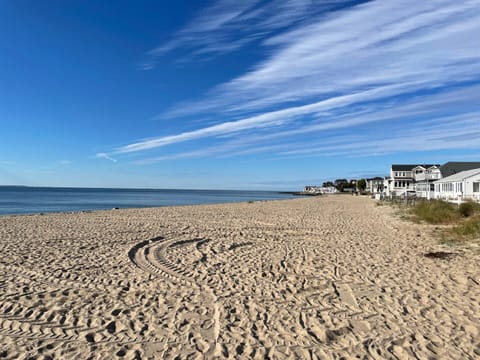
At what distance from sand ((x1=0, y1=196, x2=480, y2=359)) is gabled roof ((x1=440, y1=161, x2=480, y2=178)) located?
1657 inches

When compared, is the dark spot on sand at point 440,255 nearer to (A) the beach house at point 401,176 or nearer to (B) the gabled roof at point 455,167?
(B) the gabled roof at point 455,167

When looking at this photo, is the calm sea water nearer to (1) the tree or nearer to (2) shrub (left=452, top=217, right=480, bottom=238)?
(2) shrub (left=452, top=217, right=480, bottom=238)

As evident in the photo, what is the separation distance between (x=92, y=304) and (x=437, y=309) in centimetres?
549

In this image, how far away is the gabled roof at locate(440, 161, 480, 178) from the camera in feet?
150

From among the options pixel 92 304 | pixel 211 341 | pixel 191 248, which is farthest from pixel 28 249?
pixel 211 341

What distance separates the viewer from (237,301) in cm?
580

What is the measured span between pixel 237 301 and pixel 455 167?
5042cm

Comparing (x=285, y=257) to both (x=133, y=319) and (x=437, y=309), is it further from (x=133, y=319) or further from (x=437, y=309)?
(x=133, y=319)

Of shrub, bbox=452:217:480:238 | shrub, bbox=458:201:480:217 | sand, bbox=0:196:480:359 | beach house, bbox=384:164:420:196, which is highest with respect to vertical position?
beach house, bbox=384:164:420:196

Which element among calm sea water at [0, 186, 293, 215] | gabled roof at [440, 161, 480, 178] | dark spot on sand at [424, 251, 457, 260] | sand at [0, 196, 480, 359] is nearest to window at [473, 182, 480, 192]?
gabled roof at [440, 161, 480, 178]

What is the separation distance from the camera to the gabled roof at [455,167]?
45812 millimetres

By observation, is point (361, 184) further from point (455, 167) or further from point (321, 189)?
point (455, 167)

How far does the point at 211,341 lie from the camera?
14.3 feet

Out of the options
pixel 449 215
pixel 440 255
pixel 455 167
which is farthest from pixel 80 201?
pixel 455 167
